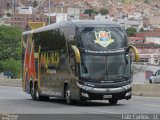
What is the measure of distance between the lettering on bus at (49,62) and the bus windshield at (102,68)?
270 centimetres

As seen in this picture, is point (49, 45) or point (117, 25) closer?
point (117, 25)

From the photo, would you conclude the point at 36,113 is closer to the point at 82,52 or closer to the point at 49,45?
the point at 82,52

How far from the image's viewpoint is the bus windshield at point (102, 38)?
2786 centimetres

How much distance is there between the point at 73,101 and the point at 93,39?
10.9 feet

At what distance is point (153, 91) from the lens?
37344mm

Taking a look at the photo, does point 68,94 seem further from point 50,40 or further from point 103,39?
point 50,40

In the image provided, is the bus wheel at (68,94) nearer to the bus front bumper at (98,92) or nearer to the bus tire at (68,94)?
the bus tire at (68,94)

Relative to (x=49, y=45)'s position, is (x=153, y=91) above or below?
below

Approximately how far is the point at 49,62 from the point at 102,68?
4.52 metres

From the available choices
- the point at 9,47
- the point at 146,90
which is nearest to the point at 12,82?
the point at 146,90

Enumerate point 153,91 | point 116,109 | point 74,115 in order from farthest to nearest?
1. point 153,91
2. point 116,109
3. point 74,115

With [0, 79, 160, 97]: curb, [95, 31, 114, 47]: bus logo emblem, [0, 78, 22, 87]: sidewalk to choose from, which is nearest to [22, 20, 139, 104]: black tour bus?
[95, 31, 114, 47]: bus logo emblem

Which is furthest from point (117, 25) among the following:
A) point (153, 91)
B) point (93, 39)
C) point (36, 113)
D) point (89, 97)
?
point (153, 91)

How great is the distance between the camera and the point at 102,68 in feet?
91.1
